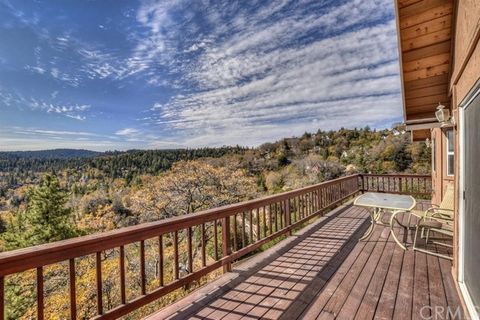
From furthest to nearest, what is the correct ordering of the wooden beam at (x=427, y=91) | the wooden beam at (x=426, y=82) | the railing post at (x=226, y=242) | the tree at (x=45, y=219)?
the tree at (x=45, y=219) < the wooden beam at (x=427, y=91) < the wooden beam at (x=426, y=82) < the railing post at (x=226, y=242)

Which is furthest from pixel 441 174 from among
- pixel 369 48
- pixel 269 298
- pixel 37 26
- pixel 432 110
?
pixel 37 26

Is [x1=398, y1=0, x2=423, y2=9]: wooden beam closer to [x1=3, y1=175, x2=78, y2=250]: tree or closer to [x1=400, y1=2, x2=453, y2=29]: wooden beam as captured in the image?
[x1=400, y1=2, x2=453, y2=29]: wooden beam

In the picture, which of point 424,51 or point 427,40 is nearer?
point 427,40

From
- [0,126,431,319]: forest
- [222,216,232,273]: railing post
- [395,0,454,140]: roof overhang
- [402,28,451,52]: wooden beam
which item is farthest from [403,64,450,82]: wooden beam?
[0,126,431,319]: forest

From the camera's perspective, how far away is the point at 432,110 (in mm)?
5234

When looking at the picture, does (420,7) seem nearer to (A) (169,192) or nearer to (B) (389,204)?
(B) (389,204)

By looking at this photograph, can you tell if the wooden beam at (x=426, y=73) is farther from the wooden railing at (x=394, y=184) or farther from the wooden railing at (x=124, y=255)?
the wooden railing at (x=394, y=184)

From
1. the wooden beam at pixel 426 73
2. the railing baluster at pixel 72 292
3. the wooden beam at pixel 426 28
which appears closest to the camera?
the railing baluster at pixel 72 292

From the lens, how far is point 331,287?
107 inches

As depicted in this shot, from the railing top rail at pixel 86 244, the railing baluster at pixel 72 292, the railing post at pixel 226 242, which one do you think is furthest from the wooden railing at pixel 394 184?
the railing baluster at pixel 72 292

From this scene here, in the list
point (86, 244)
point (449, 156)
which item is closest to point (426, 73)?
point (449, 156)

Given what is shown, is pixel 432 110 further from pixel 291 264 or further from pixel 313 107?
pixel 313 107

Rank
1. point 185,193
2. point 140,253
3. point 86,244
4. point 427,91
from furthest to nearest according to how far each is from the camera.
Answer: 1. point 185,193
2. point 427,91
3. point 140,253
4. point 86,244

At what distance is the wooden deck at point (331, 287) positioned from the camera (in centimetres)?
227
